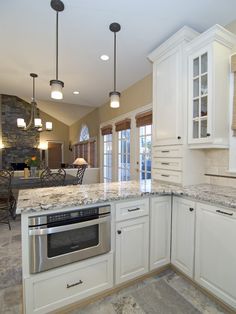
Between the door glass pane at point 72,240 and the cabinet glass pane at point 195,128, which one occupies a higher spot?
the cabinet glass pane at point 195,128

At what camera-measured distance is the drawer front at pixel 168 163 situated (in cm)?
224

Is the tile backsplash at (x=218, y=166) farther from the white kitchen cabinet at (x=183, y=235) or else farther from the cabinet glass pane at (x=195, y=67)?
the cabinet glass pane at (x=195, y=67)

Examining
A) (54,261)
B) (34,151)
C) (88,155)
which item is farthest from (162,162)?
(34,151)

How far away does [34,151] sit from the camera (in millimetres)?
8695

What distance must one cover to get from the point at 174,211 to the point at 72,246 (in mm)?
1100

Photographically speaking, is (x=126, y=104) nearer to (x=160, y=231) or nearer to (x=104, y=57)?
(x=104, y=57)

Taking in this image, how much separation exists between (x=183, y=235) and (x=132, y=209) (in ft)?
2.01

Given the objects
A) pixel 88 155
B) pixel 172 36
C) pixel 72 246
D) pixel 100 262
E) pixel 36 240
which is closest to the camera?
pixel 36 240

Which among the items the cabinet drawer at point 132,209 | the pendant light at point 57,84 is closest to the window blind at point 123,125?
the pendant light at point 57,84

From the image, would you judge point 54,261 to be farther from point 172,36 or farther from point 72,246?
point 172,36

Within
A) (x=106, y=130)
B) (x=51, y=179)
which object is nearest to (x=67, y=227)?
(x=51, y=179)

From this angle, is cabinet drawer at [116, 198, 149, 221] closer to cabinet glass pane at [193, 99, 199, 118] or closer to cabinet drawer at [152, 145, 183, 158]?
cabinet drawer at [152, 145, 183, 158]

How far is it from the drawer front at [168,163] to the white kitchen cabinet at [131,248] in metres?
0.78

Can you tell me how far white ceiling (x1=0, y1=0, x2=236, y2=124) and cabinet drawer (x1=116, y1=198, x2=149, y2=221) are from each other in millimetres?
2019
